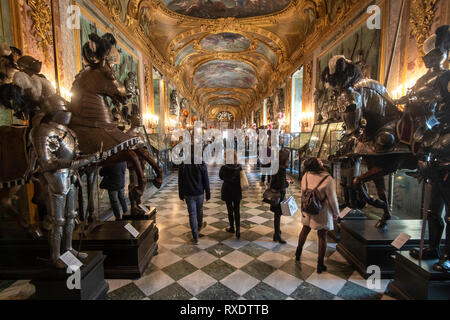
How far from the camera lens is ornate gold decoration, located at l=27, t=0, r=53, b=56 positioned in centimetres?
383

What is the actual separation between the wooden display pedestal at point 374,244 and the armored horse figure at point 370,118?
2.28 ft

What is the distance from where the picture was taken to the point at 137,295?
251 cm

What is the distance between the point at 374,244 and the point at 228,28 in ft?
41.0

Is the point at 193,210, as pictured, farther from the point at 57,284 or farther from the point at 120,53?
the point at 120,53

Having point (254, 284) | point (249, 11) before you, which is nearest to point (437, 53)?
point (254, 284)

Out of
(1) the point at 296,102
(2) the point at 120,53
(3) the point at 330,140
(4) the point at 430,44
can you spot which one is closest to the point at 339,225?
(4) the point at 430,44

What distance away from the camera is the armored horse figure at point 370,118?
2.79m

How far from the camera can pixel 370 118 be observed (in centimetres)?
298

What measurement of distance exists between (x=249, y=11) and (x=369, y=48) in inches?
290

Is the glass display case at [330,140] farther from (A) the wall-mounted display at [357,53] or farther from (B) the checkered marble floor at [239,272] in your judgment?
(B) the checkered marble floor at [239,272]

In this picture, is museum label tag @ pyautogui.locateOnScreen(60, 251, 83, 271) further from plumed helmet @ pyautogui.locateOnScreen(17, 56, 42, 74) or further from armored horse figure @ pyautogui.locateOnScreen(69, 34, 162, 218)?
plumed helmet @ pyautogui.locateOnScreen(17, 56, 42, 74)

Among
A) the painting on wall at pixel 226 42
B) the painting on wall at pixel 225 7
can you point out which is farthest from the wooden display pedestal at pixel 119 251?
the painting on wall at pixel 226 42

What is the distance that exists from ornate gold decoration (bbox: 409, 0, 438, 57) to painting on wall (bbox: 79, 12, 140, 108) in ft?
25.1
